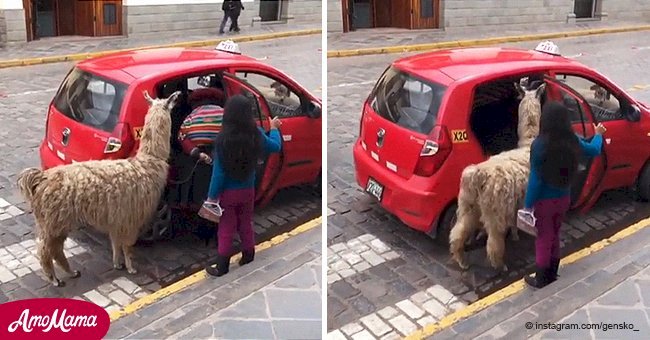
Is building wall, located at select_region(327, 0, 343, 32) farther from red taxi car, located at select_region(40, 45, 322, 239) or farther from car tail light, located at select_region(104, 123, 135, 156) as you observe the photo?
car tail light, located at select_region(104, 123, 135, 156)

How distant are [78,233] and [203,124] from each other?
0.57 meters

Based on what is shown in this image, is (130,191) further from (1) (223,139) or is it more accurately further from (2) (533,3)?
(2) (533,3)

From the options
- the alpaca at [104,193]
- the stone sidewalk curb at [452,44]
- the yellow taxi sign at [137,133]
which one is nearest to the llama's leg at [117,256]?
the alpaca at [104,193]

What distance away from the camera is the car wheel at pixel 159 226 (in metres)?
2.34

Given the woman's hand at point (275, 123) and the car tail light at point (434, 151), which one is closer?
the car tail light at point (434, 151)

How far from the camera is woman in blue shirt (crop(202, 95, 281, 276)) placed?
2.24 m

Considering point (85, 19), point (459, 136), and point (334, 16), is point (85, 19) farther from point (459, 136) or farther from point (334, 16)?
point (459, 136)

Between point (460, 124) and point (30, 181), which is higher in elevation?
point (460, 124)

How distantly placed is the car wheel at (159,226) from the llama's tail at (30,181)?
38 centimetres

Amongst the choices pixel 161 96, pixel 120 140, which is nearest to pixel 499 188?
pixel 161 96

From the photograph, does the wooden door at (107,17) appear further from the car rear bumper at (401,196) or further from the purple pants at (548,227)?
the purple pants at (548,227)

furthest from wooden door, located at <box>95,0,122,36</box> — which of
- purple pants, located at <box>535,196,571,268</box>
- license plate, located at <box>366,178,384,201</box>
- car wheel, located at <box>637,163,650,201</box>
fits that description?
car wheel, located at <box>637,163,650,201</box>

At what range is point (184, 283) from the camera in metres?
2.39

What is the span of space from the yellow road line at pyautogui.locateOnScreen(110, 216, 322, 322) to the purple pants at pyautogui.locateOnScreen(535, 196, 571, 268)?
736mm
